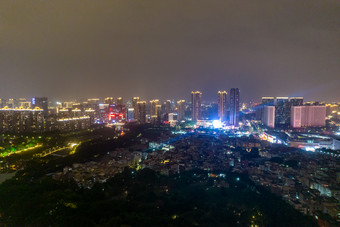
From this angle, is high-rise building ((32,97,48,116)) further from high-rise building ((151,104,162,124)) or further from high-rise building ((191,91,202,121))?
high-rise building ((191,91,202,121))

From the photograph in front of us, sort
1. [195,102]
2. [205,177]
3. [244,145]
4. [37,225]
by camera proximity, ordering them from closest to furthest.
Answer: [37,225]
[205,177]
[244,145]
[195,102]

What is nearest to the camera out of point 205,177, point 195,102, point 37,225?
point 37,225

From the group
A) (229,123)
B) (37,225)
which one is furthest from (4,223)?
(229,123)

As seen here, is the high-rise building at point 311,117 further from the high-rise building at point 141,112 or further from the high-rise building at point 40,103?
the high-rise building at point 40,103

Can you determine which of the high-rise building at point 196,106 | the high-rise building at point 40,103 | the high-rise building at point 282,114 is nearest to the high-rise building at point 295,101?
the high-rise building at point 282,114

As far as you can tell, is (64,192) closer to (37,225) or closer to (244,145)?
(37,225)

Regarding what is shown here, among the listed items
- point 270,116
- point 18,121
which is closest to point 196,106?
point 270,116
